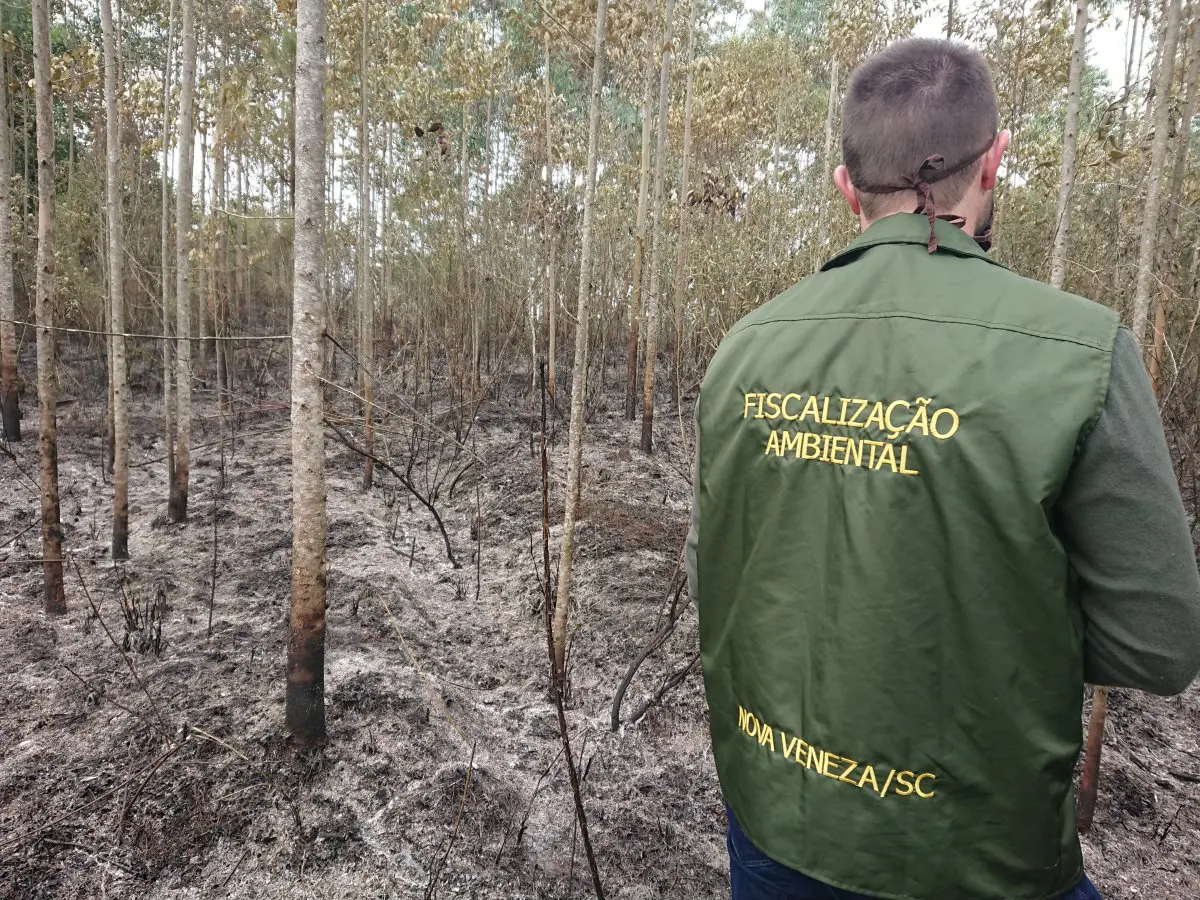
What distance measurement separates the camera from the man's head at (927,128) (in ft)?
3.20

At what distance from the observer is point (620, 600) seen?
451 cm

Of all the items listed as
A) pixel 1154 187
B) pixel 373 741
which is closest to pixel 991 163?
pixel 1154 187

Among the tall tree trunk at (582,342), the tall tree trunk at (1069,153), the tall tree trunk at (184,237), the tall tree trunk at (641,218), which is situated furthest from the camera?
the tall tree trunk at (641,218)

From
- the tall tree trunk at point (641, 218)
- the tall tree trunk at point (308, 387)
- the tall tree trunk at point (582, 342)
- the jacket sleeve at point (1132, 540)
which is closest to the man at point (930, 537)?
the jacket sleeve at point (1132, 540)

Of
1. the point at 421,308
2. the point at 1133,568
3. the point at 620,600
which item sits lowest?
the point at 620,600

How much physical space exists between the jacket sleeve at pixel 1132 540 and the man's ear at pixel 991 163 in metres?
0.33

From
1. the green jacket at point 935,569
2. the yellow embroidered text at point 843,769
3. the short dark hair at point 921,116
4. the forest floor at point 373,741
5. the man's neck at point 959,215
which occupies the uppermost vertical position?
the short dark hair at point 921,116

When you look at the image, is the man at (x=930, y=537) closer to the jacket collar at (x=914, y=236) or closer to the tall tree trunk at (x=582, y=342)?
the jacket collar at (x=914, y=236)

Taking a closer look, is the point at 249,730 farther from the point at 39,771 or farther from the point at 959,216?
the point at 959,216

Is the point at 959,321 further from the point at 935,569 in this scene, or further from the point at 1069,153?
the point at 1069,153

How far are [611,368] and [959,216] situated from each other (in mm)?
10396

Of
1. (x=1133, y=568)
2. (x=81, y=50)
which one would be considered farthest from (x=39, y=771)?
(x=81, y=50)

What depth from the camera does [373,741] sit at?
9.75ft

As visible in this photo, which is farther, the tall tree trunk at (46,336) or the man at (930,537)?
the tall tree trunk at (46,336)
